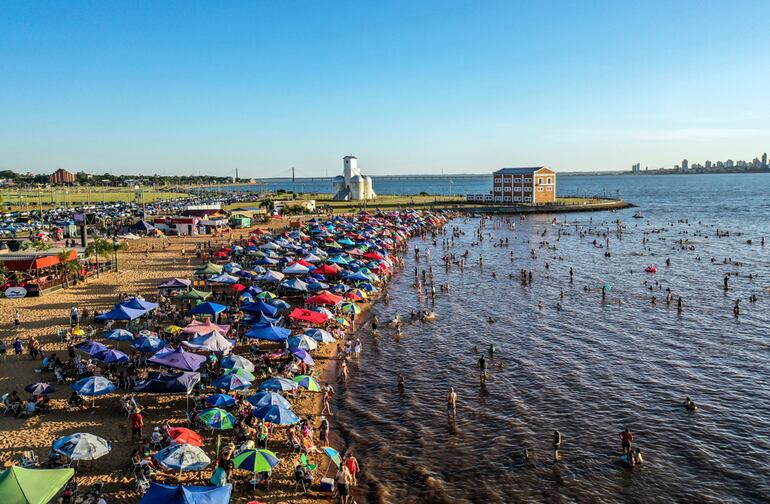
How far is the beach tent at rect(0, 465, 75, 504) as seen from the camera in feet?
37.2

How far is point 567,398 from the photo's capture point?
2239 centimetres

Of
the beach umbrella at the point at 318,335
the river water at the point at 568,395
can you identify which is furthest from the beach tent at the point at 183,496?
the beach umbrella at the point at 318,335

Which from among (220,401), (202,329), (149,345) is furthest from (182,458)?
(202,329)

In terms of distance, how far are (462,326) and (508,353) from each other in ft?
17.3

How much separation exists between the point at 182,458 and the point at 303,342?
9188 millimetres

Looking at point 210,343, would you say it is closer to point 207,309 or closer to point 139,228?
point 207,309

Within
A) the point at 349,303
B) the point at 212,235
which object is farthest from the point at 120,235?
the point at 349,303

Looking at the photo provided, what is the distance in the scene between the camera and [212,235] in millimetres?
69188

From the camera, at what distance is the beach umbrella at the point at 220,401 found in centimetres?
1753

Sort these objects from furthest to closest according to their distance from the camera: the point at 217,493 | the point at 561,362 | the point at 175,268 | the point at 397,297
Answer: the point at 175,268, the point at 397,297, the point at 561,362, the point at 217,493

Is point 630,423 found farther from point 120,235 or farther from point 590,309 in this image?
point 120,235

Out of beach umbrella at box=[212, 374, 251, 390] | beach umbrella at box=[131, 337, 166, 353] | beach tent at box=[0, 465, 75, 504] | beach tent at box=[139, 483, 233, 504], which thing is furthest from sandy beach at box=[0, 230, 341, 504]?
beach tent at box=[139, 483, 233, 504]

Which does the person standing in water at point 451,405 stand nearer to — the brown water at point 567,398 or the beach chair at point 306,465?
the brown water at point 567,398

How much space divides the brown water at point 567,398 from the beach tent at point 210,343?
5.01 m
